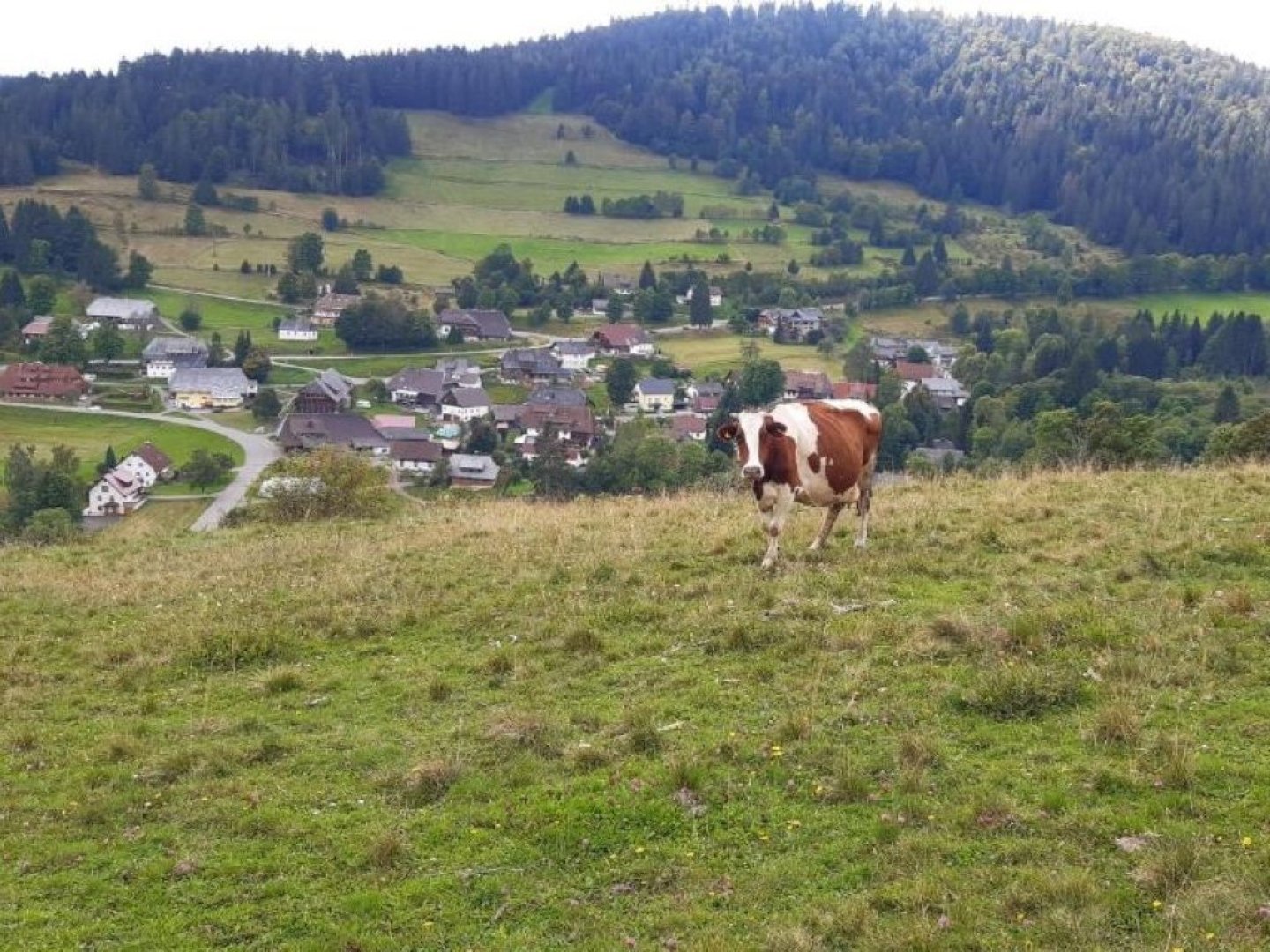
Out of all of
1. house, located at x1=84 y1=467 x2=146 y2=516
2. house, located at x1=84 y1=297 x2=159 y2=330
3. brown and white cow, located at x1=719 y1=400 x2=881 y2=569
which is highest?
brown and white cow, located at x1=719 y1=400 x2=881 y2=569

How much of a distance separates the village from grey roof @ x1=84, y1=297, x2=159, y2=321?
0.17 m

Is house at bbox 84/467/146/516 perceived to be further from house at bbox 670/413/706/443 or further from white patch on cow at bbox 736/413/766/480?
white patch on cow at bbox 736/413/766/480

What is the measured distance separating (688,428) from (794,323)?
133ft

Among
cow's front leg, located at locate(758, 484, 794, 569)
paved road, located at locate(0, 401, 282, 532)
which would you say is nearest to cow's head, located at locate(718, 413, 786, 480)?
cow's front leg, located at locate(758, 484, 794, 569)

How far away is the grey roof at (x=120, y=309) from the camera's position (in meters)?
119

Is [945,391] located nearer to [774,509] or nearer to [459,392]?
[459,392]

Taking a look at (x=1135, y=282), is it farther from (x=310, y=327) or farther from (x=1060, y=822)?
(x=1060, y=822)

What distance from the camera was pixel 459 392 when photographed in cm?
10112

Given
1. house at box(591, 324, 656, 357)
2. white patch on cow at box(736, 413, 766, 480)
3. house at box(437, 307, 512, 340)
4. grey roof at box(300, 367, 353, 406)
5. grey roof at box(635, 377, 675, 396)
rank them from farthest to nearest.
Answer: house at box(437, 307, 512, 340) < house at box(591, 324, 656, 357) < grey roof at box(635, 377, 675, 396) < grey roof at box(300, 367, 353, 406) < white patch on cow at box(736, 413, 766, 480)

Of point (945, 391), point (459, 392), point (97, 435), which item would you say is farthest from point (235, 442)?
point (945, 391)

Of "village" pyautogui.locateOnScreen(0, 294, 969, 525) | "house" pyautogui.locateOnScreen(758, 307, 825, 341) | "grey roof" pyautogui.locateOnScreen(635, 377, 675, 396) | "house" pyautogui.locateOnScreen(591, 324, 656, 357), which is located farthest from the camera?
"house" pyautogui.locateOnScreen(758, 307, 825, 341)

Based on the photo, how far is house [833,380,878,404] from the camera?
300 ft

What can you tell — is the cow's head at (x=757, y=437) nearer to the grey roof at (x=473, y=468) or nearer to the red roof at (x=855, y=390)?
the grey roof at (x=473, y=468)

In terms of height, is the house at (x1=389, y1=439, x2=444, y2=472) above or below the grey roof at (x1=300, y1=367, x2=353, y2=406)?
below
